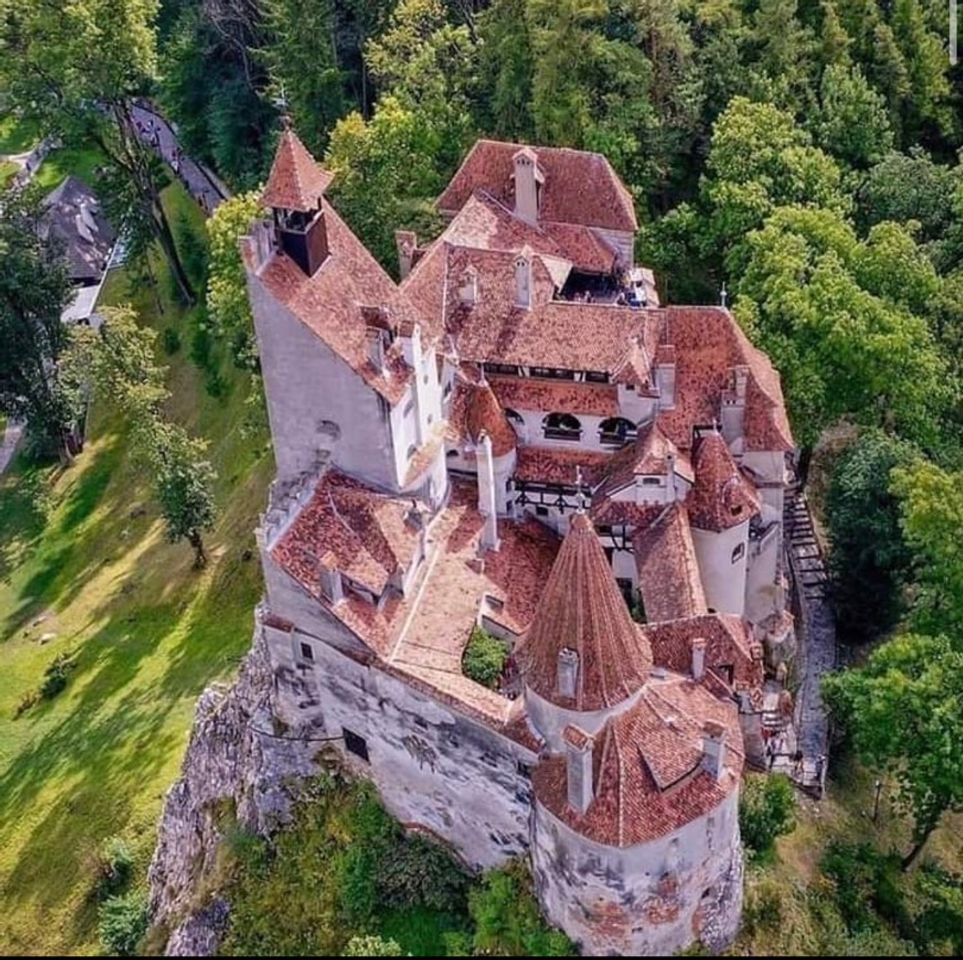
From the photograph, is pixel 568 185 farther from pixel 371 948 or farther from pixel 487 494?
pixel 371 948

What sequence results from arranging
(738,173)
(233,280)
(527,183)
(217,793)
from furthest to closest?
(233,280) < (738,173) < (527,183) < (217,793)

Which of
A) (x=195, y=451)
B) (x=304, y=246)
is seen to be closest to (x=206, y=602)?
(x=195, y=451)

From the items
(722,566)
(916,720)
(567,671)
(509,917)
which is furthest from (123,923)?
(916,720)

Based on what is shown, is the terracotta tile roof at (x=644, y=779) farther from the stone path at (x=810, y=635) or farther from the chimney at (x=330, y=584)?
the stone path at (x=810, y=635)

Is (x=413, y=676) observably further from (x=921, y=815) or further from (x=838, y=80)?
(x=838, y=80)

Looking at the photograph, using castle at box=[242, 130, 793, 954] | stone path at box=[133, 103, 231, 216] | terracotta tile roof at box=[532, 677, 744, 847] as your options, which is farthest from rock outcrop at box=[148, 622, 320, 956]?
stone path at box=[133, 103, 231, 216]
